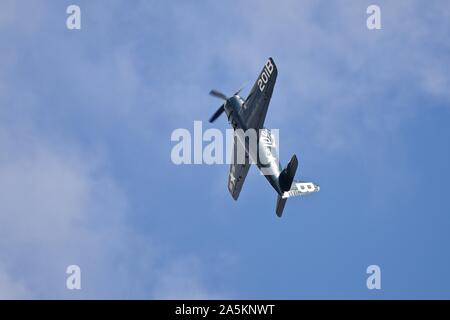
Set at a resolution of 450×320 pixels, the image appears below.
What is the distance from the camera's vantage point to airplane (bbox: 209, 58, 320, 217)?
6331 centimetres

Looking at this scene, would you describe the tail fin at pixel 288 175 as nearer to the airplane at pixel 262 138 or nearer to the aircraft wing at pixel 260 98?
the airplane at pixel 262 138

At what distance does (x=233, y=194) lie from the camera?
76.0 m

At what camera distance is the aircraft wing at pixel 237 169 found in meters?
72.0

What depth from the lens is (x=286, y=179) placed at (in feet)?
211

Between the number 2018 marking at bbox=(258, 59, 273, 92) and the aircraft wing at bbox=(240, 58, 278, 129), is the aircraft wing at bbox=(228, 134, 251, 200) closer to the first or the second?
the aircraft wing at bbox=(240, 58, 278, 129)

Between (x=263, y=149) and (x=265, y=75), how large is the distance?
23.5 feet

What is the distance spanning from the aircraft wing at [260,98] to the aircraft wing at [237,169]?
4.09 meters

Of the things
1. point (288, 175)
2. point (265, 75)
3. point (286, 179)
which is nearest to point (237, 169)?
point (286, 179)

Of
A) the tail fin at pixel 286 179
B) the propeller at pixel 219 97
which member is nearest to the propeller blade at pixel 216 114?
the propeller at pixel 219 97
